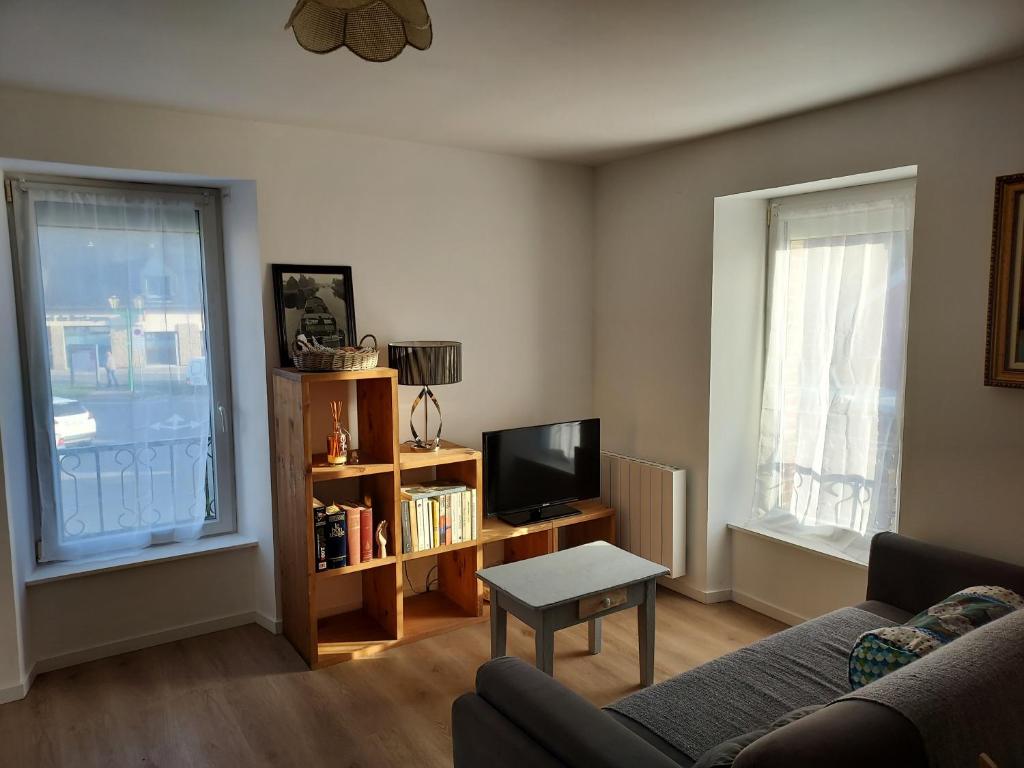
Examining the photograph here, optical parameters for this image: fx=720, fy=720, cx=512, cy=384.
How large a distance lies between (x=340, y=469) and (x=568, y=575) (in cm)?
115

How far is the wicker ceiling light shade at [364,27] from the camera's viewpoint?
5.10 ft

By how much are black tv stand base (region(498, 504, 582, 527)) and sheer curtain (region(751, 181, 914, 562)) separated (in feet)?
3.45

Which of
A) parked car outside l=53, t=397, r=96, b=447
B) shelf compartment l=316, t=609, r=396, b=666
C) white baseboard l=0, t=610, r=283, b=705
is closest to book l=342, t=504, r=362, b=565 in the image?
shelf compartment l=316, t=609, r=396, b=666

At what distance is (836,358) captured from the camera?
3541mm

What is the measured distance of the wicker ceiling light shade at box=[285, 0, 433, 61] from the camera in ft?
5.10

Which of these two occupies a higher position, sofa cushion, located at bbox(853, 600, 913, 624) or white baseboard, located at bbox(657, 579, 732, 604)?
sofa cushion, located at bbox(853, 600, 913, 624)

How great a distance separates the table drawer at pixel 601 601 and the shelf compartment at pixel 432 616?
1.12 m

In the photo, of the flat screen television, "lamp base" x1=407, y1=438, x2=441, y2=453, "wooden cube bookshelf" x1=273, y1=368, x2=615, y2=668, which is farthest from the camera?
the flat screen television

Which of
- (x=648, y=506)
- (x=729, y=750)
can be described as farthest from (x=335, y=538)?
(x=729, y=750)

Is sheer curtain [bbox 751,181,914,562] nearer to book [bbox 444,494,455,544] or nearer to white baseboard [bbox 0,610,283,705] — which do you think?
book [bbox 444,494,455,544]

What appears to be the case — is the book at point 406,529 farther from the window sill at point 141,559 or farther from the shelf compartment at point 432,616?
the window sill at point 141,559

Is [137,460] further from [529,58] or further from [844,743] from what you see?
[844,743]

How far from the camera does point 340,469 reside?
10.9 ft

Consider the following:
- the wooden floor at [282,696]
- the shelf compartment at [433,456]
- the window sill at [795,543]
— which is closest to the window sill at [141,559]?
the wooden floor at [282,696]
